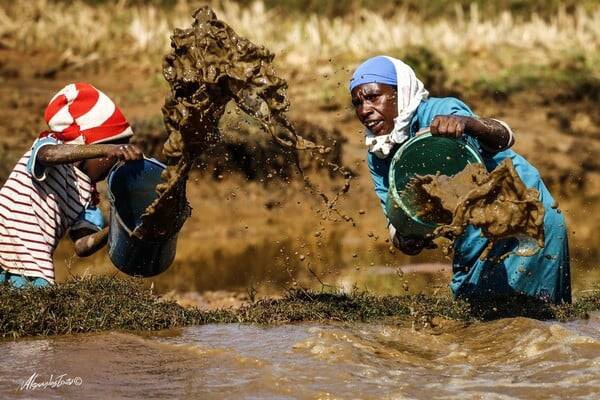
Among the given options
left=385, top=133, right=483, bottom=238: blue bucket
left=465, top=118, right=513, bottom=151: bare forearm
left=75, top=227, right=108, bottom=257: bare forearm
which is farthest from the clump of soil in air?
left=75, top=227, right=108, bottom=257: bare forearm

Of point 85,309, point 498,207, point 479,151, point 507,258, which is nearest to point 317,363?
point 498,207

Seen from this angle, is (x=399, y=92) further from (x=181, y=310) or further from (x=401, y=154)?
(x=181, y=310)

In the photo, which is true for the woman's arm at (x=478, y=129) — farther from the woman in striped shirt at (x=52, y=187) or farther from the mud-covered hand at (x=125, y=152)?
the woman in striped shirt at (x=52, y=187)

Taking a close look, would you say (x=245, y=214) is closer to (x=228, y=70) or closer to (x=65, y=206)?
(x=65, y=206)

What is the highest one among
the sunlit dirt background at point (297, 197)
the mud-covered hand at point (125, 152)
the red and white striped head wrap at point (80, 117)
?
the red and white striped head wrap at point (80, 117)

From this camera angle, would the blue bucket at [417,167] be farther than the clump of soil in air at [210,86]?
Yes

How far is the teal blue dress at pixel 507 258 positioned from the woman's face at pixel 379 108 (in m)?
0.14

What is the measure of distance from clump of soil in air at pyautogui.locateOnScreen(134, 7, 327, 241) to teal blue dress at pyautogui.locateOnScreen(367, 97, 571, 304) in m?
1.09

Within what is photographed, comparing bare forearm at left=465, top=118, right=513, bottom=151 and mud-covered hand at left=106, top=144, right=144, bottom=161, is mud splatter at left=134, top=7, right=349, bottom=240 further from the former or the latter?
bare forearm at left=465, top=118, right=513, bottom=151

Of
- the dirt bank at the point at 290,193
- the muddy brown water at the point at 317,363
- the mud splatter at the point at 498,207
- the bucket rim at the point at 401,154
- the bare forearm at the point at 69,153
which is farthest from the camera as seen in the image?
the dirt bank at the point at 290,193

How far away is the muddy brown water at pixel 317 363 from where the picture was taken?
191 inches

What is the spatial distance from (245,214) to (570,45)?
24.5 ft

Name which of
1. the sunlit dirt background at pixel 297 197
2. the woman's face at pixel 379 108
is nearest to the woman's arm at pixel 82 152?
the woman's face at pixel 379 108

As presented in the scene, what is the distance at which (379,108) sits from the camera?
6281mm
